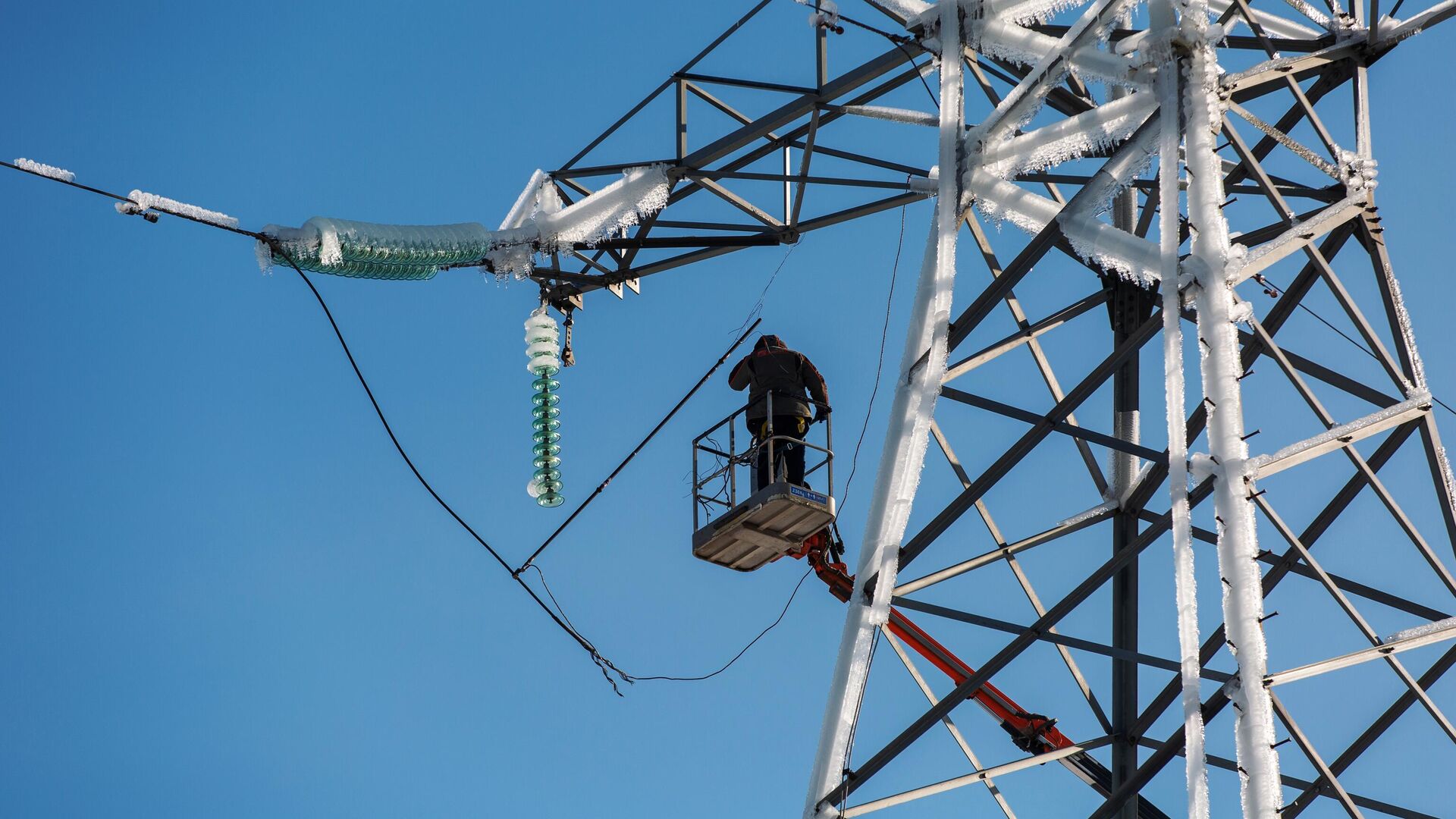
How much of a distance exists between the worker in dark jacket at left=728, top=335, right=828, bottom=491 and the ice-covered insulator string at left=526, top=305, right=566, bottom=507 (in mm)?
1992

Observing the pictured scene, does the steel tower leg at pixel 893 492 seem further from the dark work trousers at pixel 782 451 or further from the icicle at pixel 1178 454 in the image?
the dark work trousers at pixel 782 451

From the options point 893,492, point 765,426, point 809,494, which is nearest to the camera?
point 893,492

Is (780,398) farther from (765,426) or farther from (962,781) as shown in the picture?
(962,781)

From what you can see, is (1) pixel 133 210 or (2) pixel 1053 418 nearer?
(2) pixel 1053 418

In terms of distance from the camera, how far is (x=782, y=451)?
1828 centimetres

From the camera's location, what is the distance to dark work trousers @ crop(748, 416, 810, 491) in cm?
1823

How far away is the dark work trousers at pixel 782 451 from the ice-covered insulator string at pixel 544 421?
2251mm

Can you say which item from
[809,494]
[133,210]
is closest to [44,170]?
[133,210]

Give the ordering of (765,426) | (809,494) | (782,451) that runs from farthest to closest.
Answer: (765,426) < (782,451) < (809,494)

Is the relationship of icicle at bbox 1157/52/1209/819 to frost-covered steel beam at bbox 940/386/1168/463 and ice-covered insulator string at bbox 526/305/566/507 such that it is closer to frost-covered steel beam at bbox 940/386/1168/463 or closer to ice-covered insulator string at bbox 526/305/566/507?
frost-covered steel beam at bbox 940/386/1168/463

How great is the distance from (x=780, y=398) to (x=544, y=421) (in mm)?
2716

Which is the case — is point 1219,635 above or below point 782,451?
below

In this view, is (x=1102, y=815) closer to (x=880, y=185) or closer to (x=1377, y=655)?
(x=1377, y=655)

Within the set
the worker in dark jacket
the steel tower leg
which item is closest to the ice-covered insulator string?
the worker in dark jacket
